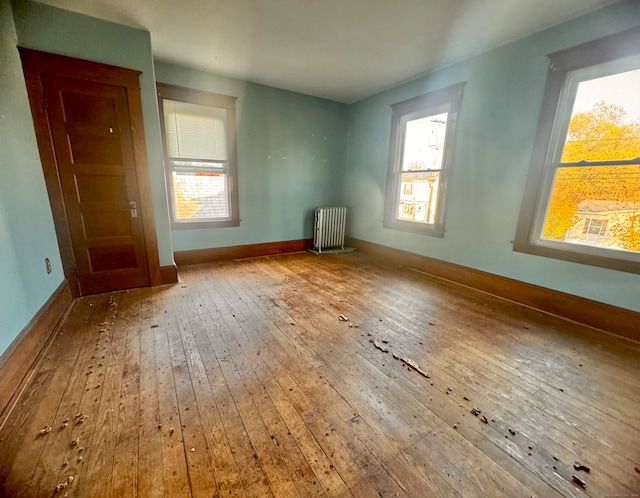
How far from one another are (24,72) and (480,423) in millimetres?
4307

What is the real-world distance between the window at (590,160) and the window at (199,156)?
3862 millimetres

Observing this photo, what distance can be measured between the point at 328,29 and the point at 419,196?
2402mm

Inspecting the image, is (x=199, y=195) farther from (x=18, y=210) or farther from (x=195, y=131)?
(x=18, y=210)

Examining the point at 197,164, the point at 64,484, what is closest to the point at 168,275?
the point at 197,164

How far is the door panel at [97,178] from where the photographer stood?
2.52 meters

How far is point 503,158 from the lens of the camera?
9.68 feet

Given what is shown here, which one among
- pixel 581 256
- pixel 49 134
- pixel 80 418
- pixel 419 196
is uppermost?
pixel 49 134

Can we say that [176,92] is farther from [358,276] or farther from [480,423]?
[480,423]

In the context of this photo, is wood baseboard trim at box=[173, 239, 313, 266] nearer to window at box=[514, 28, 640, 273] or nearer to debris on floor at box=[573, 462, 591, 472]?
window at box=[514, 28, 640, 273]

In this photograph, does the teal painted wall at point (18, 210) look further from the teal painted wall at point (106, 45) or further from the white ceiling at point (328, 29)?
the white ceiling at point (328, 29)

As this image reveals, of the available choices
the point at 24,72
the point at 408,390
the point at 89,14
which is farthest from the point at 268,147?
the point at 408,390

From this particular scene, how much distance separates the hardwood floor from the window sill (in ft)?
2.00

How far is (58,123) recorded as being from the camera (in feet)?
8.17

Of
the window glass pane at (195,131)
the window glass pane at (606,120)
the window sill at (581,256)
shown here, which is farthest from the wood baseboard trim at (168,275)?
the window glass pane at (606,120)
